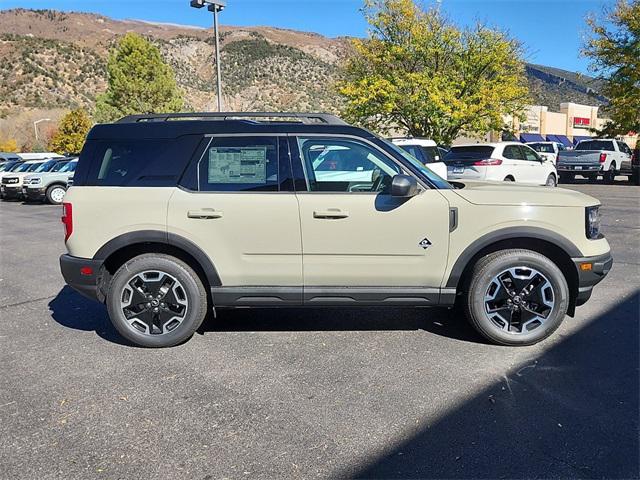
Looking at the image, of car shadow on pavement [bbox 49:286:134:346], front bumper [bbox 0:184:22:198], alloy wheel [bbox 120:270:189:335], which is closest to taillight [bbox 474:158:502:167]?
car shadow on pavement [bbox 49:286:134:346]

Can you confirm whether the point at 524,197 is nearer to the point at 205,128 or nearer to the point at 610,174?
the point at 205,128

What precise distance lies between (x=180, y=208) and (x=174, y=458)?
6.74ft

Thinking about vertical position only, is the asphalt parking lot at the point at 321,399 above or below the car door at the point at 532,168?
below

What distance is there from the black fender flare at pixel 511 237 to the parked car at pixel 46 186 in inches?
676

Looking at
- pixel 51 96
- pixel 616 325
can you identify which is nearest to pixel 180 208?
pixel 616 325

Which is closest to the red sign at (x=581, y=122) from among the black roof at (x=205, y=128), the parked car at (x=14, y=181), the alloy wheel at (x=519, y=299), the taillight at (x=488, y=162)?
the taillight at (x=488, y=162)

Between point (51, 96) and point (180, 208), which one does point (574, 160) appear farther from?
point (51, 96)

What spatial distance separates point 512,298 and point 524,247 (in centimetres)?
45

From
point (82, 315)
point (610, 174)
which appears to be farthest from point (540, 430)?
point (610, 174)

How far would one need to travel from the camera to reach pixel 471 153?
14523 mm

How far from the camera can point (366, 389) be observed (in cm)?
355

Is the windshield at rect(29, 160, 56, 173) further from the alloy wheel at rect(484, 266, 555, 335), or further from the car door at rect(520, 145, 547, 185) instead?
the alloy wheel at rect(484, 266, 555, 335)

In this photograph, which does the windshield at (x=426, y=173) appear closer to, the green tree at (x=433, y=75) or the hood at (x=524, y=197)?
the hood at (x=524, y=197)

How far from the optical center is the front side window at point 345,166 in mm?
4223
